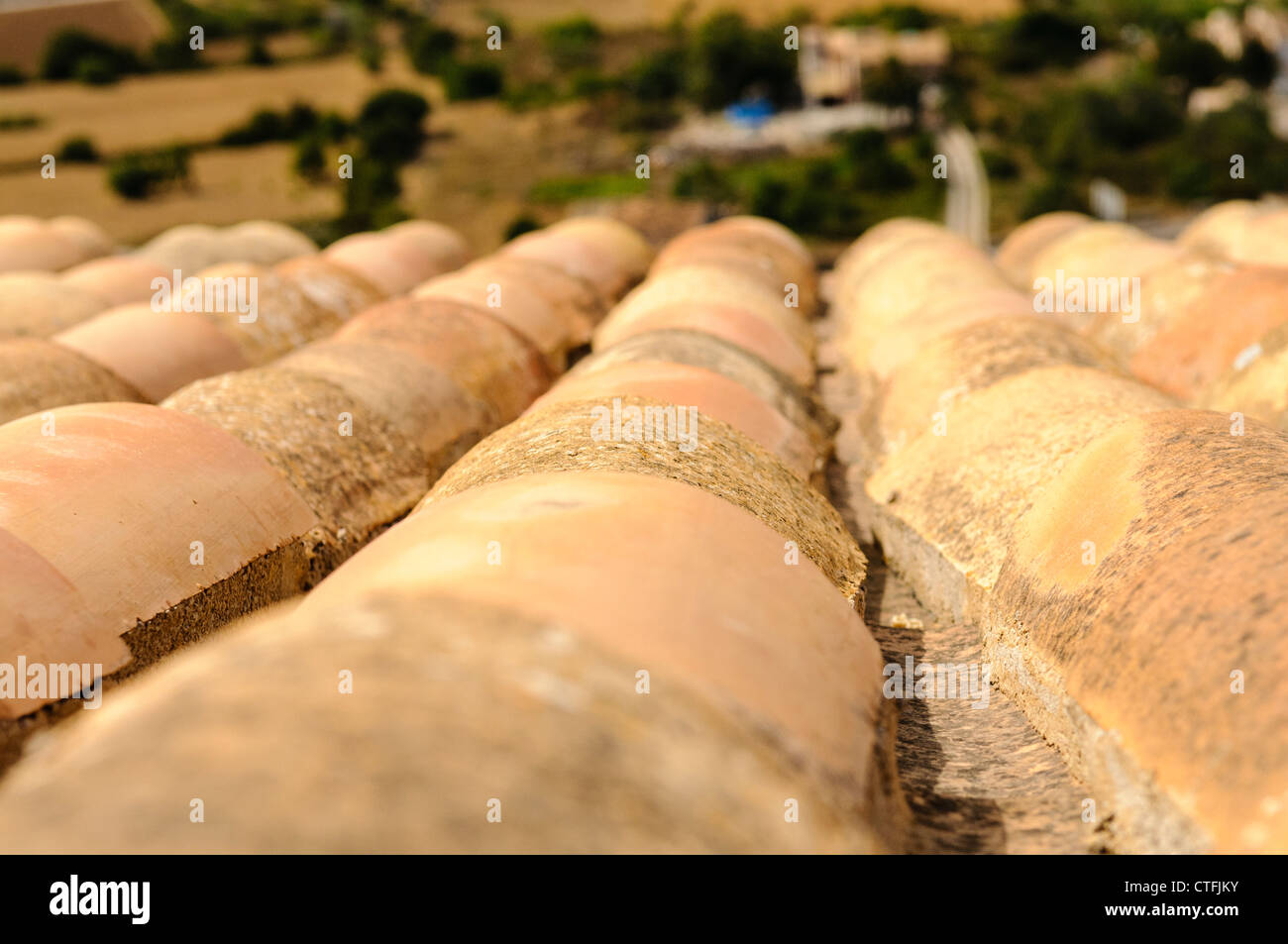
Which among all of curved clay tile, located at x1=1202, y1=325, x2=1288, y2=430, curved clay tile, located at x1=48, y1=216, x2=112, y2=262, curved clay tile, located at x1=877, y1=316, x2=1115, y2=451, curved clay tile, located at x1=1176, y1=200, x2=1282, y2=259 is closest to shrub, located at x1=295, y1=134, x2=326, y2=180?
curved clay tile, located at x1=48, y1=216, x2=112, y2=262

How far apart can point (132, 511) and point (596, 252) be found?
11721 millimetres

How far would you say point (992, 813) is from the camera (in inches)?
157

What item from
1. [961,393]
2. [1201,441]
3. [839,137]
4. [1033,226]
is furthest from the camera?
[839,137]

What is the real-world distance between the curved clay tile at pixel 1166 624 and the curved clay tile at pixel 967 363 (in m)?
2.44

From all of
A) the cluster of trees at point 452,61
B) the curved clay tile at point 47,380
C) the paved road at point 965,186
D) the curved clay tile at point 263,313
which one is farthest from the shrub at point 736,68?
the curved clay tile at point 47,380

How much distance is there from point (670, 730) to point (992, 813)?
1873mm

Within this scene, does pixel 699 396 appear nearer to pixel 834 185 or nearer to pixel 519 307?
pixel 519 307

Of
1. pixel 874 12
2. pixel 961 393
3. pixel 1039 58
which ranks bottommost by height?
pixel 961 393

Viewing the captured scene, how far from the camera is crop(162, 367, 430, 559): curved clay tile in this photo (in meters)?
6.65

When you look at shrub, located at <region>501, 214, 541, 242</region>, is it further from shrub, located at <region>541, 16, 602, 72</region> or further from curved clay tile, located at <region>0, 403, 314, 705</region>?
curved clay tile, located at <region>0, 403, 314, 705</region>

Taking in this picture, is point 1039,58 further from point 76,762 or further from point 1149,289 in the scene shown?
point 76,762

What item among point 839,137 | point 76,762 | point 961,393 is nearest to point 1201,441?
point 961,393

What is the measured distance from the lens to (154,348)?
9.82 metres

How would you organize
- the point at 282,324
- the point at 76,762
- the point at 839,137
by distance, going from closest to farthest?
the point at 76,762, the point at 282,324, the point at 839,137
